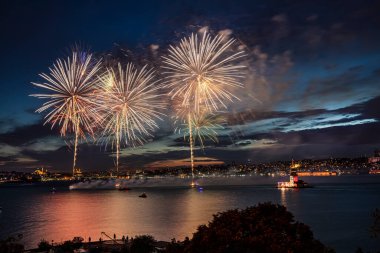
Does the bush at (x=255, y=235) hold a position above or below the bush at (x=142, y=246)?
above

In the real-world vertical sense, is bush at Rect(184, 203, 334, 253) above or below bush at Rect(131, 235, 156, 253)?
above

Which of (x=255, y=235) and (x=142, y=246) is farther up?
(x=255, y=235)

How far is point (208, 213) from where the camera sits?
391 ft

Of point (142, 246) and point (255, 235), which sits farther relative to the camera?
point (142, 246)

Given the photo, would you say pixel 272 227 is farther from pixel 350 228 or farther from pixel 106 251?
pixel 350 228

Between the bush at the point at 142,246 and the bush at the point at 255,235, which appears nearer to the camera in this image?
the bush at the point at 255,235

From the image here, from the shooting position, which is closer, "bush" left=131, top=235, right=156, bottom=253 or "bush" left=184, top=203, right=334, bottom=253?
"bush" left=184, top=203, right=334, bottom=253

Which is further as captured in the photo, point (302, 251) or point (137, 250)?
point (137, 250)

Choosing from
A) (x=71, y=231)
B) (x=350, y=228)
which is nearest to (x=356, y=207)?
(x=350, y=228)

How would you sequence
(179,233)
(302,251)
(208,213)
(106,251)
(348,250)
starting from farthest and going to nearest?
(208,213)
(179,233)
(348,250)
(106,251)
(302,251)

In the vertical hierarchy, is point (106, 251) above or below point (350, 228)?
above

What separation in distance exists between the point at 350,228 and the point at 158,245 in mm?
63841

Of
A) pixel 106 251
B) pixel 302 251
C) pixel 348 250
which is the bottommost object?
pixel 348 250

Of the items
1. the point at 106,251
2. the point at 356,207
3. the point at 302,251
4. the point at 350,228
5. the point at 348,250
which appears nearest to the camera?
the point at 302,251
